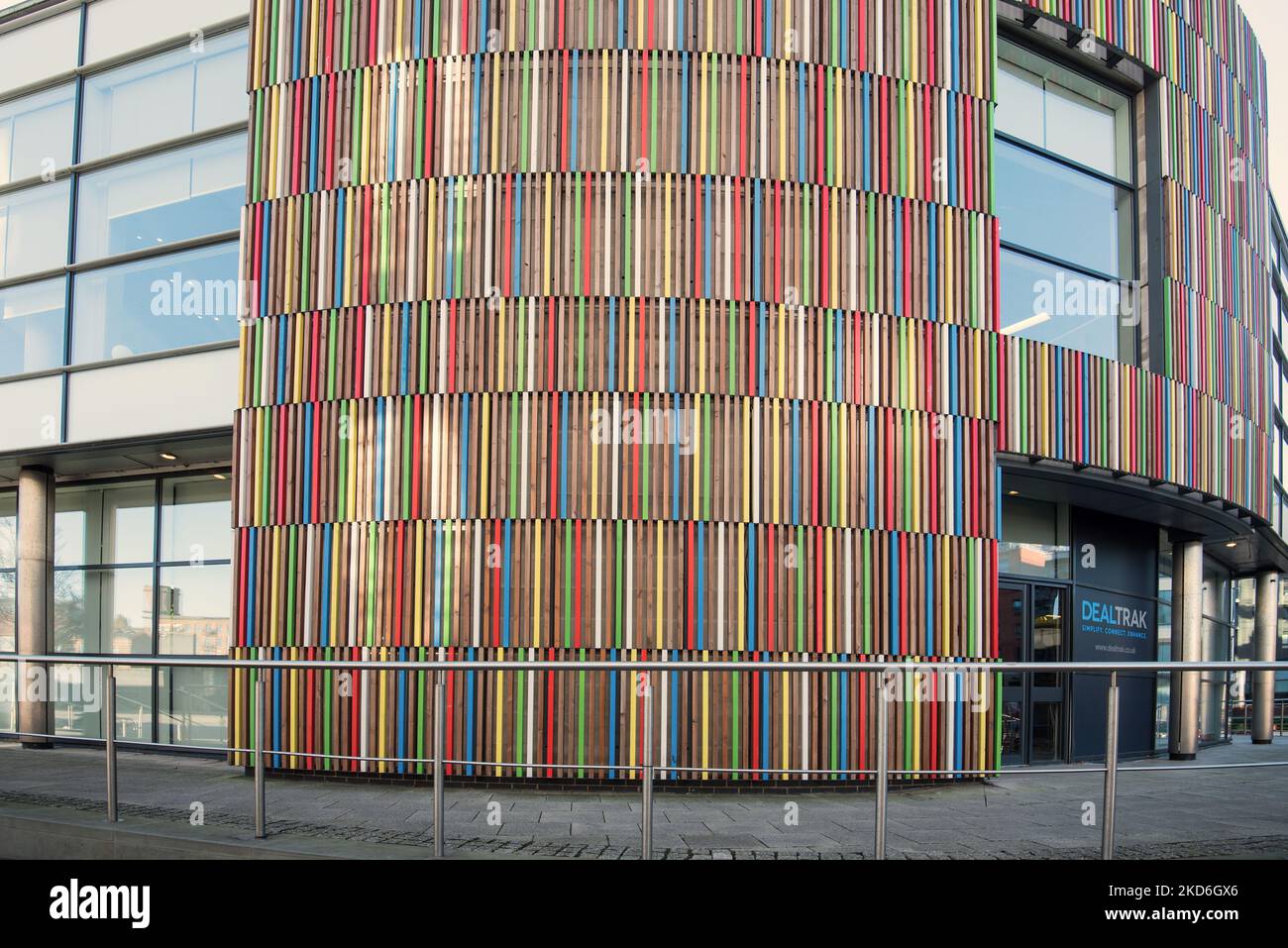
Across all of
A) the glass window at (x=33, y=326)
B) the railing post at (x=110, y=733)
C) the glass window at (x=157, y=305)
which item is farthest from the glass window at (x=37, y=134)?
the railing post at (x=110, y=733)

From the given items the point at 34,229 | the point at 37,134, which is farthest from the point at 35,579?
the point at 37,134

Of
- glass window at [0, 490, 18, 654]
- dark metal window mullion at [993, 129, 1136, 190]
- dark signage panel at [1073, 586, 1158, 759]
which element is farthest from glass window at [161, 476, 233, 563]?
dark signage panel at [1073, 586, 1158, 759]

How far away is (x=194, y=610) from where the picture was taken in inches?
601

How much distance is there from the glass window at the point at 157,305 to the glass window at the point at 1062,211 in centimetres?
1018

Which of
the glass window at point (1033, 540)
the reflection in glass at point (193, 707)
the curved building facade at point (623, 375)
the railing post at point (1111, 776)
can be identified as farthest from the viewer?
the glass window at point (1033, 540)

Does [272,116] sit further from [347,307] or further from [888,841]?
[888,841]

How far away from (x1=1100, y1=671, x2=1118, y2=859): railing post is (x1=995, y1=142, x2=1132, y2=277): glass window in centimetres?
944

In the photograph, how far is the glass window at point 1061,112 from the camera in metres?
15.0

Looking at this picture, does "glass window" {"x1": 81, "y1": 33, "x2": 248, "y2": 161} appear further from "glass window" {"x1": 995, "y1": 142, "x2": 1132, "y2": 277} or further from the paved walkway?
"glass window" {"x1": 995, "y1": 142, "x2": 1132, "y2": 277}

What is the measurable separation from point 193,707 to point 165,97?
8305 mm

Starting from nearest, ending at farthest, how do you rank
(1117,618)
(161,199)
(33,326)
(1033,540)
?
1. (161,199)
2. (33,326)
3. (1033,540)
4. (1117,618)

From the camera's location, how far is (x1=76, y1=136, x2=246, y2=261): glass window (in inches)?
566

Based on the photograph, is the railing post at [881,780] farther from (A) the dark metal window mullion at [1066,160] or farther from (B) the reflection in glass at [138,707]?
(B) the reflection in glass at [138,707]

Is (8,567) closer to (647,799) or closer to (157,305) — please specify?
(157,305)
